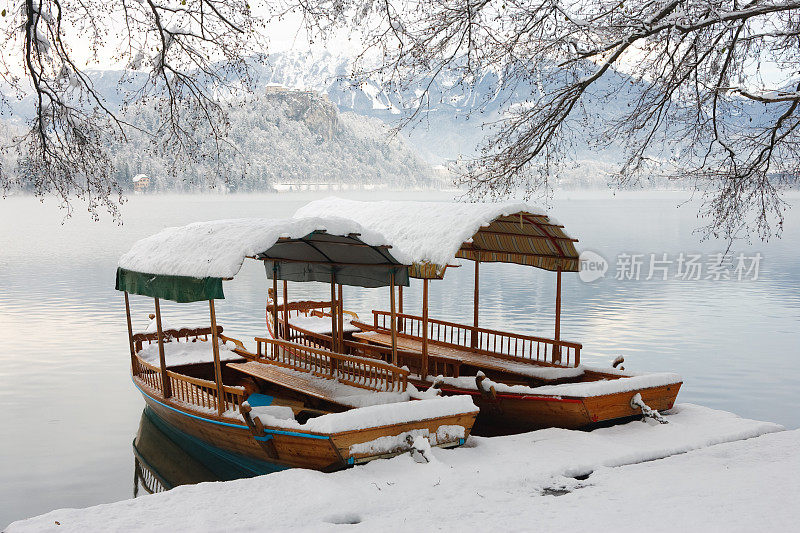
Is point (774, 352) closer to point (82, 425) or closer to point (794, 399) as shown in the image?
point (794, 399)

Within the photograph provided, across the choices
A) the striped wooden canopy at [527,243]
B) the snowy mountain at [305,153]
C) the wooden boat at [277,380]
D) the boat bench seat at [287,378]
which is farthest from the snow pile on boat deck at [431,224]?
the snowy mountain at [305,153]

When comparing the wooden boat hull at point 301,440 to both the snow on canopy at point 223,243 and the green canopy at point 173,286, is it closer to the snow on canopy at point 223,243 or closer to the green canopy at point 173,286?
the green canopy at point 173,286

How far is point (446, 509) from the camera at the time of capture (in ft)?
23.8

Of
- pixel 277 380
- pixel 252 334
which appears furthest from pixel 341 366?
pixel 252 334

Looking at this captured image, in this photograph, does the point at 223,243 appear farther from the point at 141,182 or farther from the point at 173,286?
the point at 141,182

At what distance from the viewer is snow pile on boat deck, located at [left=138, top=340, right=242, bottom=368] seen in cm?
1365

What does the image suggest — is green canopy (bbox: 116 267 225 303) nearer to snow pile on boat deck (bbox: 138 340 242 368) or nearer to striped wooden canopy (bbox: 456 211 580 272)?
snow pile on boat deck (bbox: 138 340 242 368)

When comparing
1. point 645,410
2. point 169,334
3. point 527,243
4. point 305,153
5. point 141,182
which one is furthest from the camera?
point 305,153

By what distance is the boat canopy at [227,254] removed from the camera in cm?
952

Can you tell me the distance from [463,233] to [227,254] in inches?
162

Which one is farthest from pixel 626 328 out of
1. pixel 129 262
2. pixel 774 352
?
pixel 129 262

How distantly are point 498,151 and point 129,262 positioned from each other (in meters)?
6.97

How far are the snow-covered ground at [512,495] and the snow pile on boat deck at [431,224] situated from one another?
343 centimetres

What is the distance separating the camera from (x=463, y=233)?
452 inches
